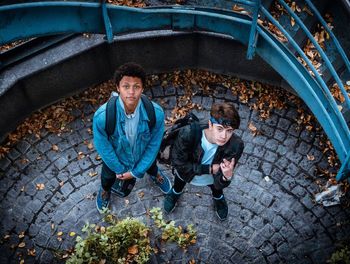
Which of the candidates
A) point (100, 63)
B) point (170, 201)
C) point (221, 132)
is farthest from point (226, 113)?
point (100, 63)

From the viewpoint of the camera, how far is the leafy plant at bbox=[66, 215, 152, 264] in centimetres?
641

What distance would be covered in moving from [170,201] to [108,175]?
44.5 inches

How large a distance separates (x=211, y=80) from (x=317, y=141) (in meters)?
2.15

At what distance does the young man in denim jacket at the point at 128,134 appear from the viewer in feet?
18.3

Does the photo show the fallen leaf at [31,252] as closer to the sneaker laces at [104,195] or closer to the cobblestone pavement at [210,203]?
the cobblestone pavement at [210,203]

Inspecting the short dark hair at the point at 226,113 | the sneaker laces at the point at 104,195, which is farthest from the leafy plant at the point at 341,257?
the sneaker laces at the point at 104,195

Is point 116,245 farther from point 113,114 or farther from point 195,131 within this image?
point 195,131

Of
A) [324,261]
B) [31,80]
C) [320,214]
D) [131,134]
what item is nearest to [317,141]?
[320,214]

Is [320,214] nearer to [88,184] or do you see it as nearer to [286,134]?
[286,134]

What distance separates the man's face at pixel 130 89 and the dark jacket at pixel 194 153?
0.75 metres

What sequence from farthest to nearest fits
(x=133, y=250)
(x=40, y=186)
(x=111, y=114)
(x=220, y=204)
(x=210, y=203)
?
(x=40, y=186)
(x=210, y=203)
(x=220, y=204)
(x=133, y=250)
(x=111, y=114)

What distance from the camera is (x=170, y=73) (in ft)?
28.1

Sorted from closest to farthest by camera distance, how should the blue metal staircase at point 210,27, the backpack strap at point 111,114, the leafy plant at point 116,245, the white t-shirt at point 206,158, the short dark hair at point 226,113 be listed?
the short dark hair at point 226,113 < the backpack strap at point 111,114 < the white t-shirt at point 206,158 < the blue metal staircase at point 210,27 < the leafy plant at point 116,245

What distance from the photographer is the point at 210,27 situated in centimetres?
691
